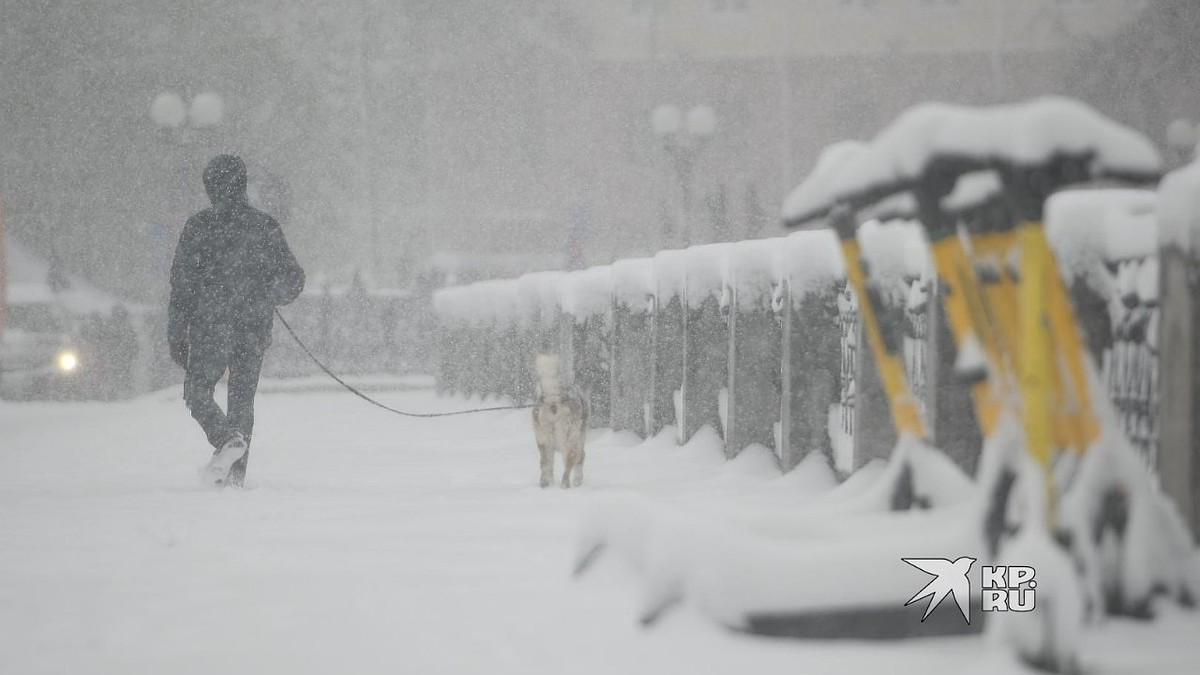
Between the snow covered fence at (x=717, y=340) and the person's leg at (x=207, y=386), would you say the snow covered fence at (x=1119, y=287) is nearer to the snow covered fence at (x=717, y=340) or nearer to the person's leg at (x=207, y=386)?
the snow covered fence at (x=717, y=340)

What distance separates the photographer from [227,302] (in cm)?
916

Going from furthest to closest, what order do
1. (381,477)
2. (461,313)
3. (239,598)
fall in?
1. (461,313)
2. (381,477)
3. (239,598)

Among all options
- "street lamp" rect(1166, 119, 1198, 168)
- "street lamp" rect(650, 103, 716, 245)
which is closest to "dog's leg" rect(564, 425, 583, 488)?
"street lamp" rect(650, 103, 716, 245)

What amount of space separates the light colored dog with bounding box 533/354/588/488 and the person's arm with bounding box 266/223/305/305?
1784 millimetres

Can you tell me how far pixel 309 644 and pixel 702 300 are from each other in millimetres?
5904

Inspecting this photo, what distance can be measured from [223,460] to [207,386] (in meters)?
0.47

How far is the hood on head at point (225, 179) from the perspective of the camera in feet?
30.8

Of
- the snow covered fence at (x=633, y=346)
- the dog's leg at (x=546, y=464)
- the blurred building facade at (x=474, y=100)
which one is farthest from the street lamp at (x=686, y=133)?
the dog's leg at (x=546, y=464)

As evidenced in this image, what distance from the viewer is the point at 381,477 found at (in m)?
10.1

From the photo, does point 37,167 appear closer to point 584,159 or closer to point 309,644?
point 584,159

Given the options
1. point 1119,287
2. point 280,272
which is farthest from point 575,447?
point 1119,287

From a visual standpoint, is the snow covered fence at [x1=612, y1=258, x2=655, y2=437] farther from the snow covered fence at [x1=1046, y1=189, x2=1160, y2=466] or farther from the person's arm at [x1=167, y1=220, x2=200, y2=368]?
the snow covered fence at [x1=1046, y1=189, x2=1160, y2=466]

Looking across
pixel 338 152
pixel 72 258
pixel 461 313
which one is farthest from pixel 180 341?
pixel 338 152

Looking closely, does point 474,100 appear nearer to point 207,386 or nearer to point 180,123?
point 180,123
